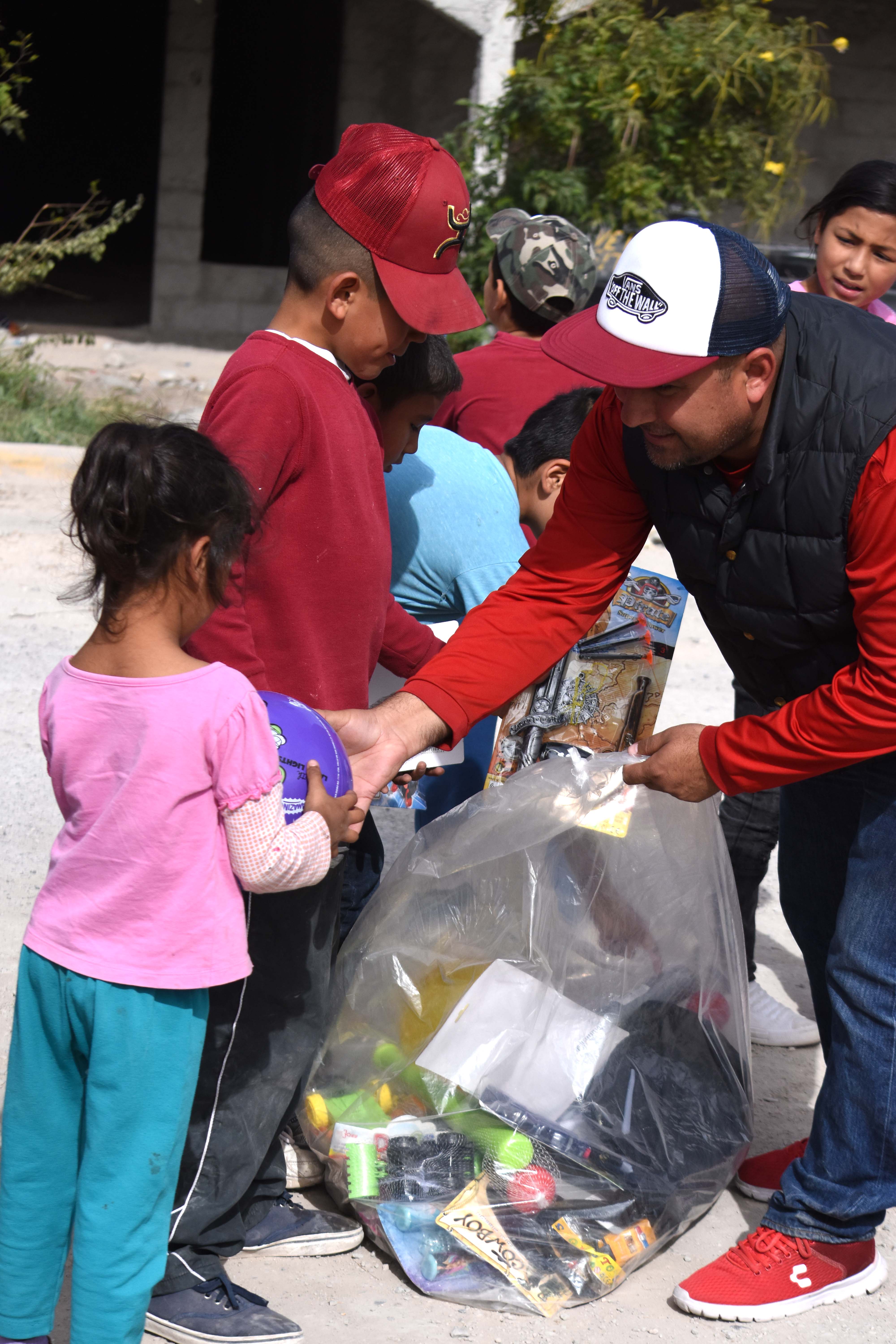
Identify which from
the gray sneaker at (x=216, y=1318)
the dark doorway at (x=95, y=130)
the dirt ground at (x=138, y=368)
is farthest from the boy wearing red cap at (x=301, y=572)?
the dark doorway at (x=95, y=130)

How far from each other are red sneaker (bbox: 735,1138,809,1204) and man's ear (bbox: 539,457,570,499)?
1444 millimetres

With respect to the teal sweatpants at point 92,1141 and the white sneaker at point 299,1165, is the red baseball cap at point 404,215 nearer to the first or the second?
the teal sweatpants at point 92,1141

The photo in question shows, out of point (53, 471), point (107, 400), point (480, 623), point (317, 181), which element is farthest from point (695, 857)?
point (107, 400)

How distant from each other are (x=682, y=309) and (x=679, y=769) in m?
0.73

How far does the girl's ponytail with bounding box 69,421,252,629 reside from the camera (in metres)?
1.59

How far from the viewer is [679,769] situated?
2.09 m

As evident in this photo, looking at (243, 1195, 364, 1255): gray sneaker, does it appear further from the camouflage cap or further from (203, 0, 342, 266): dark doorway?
(203, 0, 342, 266): dark doorway

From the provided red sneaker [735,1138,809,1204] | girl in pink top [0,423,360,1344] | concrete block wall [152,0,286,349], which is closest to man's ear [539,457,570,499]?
girl in pink top [0,423,360,1344]

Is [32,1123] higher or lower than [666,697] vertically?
higher

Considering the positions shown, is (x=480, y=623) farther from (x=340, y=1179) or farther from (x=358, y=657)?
(x=340, y=1179)

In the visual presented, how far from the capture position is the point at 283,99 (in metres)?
11.7

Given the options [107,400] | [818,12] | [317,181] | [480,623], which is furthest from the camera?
[818,12]

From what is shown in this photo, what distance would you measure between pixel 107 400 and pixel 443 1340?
6599 mm

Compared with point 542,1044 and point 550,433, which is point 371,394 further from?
point 542,1044
